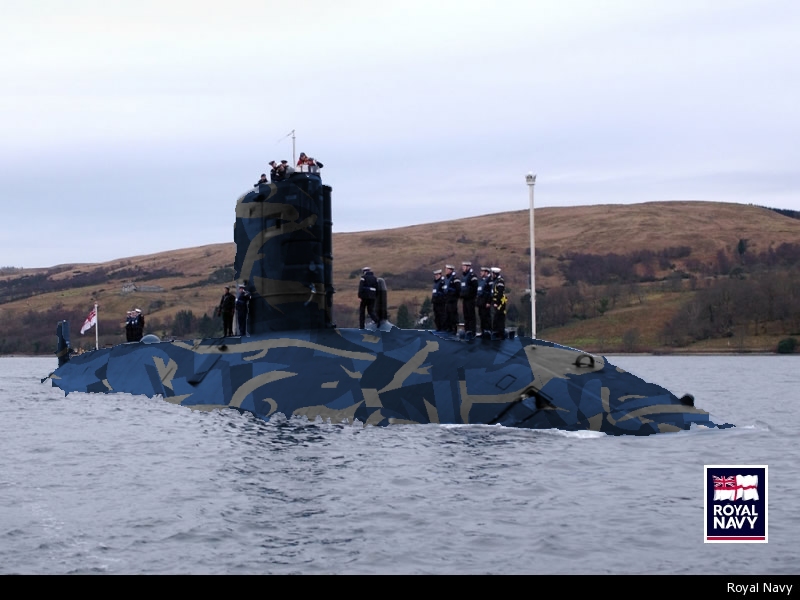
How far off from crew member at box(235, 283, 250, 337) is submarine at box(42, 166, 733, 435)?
236mm

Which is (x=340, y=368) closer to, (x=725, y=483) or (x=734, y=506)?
(x=734, y=506)

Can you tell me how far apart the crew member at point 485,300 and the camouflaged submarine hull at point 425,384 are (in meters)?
0.72

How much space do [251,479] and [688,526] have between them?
7.77 metres

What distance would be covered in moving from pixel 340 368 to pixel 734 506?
14115 millimetres

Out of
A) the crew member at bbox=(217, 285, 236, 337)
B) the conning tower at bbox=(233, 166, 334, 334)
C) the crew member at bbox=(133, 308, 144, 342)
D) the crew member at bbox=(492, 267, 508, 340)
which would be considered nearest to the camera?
the crew member at bbox=(492, 267, 508, 340)

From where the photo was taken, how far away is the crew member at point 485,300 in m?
26.4

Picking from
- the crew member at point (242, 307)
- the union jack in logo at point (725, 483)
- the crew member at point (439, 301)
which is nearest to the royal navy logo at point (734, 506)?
the union jack in logo at point (725, 483)

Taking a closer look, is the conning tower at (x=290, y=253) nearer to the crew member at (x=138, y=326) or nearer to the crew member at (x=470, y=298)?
the crew member at (x=470, y=298)

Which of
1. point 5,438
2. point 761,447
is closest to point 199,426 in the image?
point 5,438

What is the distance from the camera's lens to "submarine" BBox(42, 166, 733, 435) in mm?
23375

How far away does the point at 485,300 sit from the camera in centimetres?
2650

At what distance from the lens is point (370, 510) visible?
16281mm

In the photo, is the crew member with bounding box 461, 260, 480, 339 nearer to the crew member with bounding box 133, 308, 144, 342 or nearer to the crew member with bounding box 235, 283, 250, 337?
the crew member with bounding box 235, 283, 250, 337

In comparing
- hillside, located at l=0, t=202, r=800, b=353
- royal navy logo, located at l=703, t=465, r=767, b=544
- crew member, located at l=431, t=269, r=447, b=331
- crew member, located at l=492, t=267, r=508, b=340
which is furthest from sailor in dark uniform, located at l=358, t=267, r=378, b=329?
hillside, located at l=0, t=202, r=800, b=353
